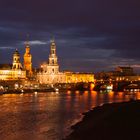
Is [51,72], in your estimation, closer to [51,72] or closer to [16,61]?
[51,72]

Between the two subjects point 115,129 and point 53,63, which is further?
point 53,63

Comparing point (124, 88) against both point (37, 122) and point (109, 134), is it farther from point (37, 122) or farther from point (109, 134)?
point (109, 134)

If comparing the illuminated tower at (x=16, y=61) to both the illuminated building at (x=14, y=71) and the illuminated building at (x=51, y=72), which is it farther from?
the illuminated building at (x=51, y=72)

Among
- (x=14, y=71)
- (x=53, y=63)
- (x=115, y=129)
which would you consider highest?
(x=53, y=63)

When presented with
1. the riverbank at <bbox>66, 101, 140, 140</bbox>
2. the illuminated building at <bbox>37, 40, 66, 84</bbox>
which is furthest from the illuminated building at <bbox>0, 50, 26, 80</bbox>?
the riverbank at <bbox>66, 101, 140, 140</bbox>

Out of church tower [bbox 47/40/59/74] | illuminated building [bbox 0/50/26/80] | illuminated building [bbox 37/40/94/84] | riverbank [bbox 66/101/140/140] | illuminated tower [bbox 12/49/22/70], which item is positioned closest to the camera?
riverbank [bbox 66/101/140/140]

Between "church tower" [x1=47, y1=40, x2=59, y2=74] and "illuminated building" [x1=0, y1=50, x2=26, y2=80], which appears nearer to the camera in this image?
"illuminated building" [x1=0, y1=50, x2=26, y2=80]

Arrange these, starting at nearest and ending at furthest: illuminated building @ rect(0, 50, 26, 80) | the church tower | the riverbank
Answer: the riverbank, illuminated building @ rect(0, 50, 26, 80), the church tower

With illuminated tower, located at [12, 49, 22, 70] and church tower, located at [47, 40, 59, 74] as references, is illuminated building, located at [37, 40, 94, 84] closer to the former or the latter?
church tower, located at [47, 40, 59, 74]

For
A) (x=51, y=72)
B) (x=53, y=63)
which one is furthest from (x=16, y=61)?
(x=53, y=63)

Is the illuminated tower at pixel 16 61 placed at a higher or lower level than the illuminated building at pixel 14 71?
higher

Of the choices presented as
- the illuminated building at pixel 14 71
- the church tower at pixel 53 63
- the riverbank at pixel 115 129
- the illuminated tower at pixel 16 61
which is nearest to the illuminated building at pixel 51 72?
the church tower at pixel 53 63

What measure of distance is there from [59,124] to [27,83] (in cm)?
13370

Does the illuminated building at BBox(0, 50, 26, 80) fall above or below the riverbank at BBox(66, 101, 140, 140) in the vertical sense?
above
